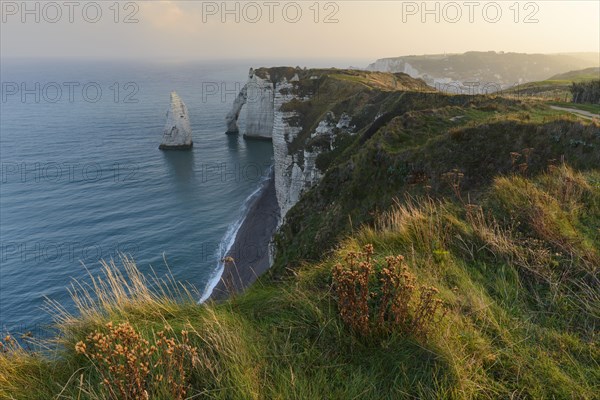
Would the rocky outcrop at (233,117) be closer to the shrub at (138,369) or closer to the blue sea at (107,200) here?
the blue sea at (107,200)

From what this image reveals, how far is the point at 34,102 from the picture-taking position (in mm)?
132750

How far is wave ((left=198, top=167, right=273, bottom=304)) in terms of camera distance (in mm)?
32825

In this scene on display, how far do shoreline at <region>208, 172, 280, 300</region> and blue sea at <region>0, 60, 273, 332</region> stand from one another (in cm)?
158

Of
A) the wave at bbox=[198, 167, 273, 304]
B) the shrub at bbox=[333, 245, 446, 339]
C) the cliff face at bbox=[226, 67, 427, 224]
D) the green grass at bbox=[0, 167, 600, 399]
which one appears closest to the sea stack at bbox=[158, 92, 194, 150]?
the cliff face at bbox=[226, 67, 427, 224]

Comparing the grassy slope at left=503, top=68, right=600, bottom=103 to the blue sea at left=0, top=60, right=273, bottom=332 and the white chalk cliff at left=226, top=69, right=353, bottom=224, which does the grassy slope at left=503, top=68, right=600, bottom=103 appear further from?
the blue sea at left=0, top=60, right=273, bottom=332

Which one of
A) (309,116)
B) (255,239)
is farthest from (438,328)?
(309,116)

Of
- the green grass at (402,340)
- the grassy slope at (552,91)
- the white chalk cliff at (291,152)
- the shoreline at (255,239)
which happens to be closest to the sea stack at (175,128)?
the white chalk cliff at (291,152)

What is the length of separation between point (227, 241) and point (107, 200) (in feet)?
67.5

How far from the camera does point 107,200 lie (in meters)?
49.7

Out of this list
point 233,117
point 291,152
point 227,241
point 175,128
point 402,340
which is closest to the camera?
point 402,340

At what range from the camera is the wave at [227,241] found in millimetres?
32825

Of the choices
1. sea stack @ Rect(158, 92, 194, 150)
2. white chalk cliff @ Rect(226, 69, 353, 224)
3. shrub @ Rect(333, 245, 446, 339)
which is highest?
sea stack @ Rect(158, 92, 194, 150)

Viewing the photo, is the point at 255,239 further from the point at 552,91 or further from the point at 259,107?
the point at 259,107

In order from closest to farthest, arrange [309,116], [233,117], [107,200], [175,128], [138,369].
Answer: [138,369], [107,200], [309,116], [175,128], [233,117]
